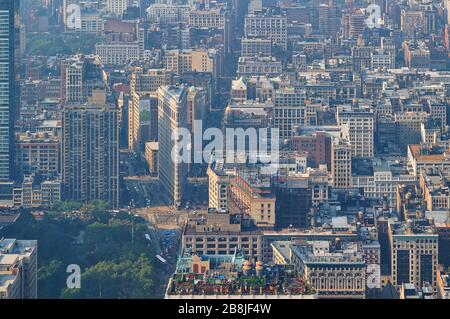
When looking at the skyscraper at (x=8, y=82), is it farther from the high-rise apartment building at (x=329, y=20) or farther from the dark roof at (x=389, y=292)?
the high-rise apartment building at (x=329, y=20)

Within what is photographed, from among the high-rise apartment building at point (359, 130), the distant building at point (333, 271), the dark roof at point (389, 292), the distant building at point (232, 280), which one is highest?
the high-rise apartment building at point (359, 130)

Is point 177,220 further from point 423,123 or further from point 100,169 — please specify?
point 423,123

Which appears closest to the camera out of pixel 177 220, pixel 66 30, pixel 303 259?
pixel 303 259

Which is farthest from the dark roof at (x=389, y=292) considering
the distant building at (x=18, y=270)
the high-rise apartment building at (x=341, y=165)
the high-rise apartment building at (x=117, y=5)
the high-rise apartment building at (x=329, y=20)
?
the high-rise apartment building at (x=117, y=5)

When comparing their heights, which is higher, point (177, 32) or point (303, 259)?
point (177, 32)

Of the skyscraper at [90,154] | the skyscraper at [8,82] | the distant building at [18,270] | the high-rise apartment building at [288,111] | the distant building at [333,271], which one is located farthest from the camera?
the high-rise apartment building at [288,111]

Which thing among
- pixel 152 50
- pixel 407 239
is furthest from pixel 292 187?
pixel 152 50

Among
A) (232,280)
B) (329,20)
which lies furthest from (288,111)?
(232,280)

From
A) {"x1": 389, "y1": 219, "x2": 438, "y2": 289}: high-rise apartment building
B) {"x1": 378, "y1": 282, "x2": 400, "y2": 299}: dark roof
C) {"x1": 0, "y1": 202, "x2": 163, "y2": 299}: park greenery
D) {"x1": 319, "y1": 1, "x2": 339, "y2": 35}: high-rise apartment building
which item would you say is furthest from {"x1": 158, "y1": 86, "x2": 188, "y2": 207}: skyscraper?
{"x1": 319, "y1": 1, "x2": 339, "y2": 35}: high-rise apartment building
